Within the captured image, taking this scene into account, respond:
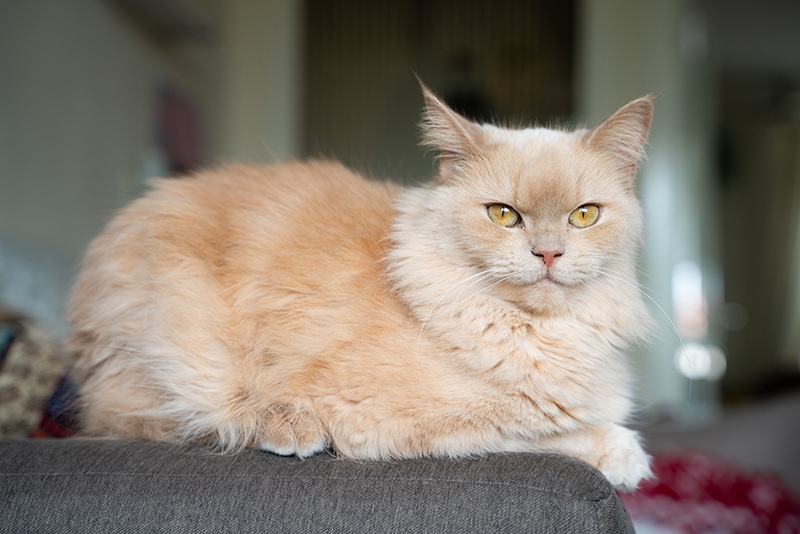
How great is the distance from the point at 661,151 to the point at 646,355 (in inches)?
48.9

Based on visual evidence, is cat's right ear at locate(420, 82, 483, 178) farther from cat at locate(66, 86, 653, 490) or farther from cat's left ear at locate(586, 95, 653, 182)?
cat's left ear at locate(586, 95, 653, 182)

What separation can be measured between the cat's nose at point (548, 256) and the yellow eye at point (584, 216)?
0.08 m

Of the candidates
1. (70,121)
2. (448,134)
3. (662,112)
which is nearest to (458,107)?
(662,112)

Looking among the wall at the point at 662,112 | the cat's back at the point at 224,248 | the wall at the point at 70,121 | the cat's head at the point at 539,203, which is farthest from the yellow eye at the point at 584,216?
the wall at the point at 662,112

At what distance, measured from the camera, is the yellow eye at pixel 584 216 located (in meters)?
1.02

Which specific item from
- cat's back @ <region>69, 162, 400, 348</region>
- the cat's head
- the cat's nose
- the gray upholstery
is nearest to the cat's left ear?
the cat's head

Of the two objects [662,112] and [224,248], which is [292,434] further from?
[662,112]

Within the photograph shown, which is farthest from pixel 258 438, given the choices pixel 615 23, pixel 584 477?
pixel 615 23

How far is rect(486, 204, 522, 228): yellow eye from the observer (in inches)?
40.5

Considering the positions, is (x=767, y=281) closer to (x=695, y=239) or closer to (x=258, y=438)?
(x=695, y=239)

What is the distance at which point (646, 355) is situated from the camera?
4.02m

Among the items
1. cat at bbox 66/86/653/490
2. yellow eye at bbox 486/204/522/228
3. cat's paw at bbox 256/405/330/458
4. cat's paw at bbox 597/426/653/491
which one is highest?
yellow eye at bbox 486/204/522/228

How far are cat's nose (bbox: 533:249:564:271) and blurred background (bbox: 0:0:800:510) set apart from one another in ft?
1.69

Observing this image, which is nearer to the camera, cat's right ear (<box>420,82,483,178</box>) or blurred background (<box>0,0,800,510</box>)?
cat's right ear (<box>420,82,483,178</box>)
